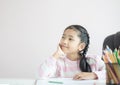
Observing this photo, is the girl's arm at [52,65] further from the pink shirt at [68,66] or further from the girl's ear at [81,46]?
the girl's ear at [81,46]

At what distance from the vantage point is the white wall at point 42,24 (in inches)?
61.4

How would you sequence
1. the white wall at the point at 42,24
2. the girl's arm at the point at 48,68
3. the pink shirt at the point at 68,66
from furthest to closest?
1. the white wall at the point at 42,24
2. the pink shirt at the point at 68,66
3. the girl's arm at the point at 48,68

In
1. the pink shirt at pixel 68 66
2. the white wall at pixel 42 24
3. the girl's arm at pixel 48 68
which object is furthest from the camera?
the white wall at pixel 42 24

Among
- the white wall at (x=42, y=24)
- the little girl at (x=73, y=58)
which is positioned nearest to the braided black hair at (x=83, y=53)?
the little girl at (x=73, y=58)

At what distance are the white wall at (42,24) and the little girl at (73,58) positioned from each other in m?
0.30

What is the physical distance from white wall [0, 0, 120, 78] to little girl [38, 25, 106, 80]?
30 cm

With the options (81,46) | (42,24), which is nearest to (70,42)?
(81,46)

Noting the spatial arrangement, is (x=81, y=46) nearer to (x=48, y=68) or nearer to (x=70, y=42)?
(x=70, y=42)

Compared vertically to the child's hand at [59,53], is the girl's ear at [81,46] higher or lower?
higher

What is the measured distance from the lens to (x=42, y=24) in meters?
1.57

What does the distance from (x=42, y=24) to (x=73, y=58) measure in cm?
42

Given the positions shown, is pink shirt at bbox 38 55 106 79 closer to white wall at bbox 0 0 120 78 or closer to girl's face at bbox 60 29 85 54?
girl's face at bbox 60 29 85 54

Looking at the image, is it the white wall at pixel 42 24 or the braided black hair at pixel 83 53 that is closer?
the braided black hair at pixel 83 53

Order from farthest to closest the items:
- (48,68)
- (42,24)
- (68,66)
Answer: (42,24) → (68,66) → (48,68)
